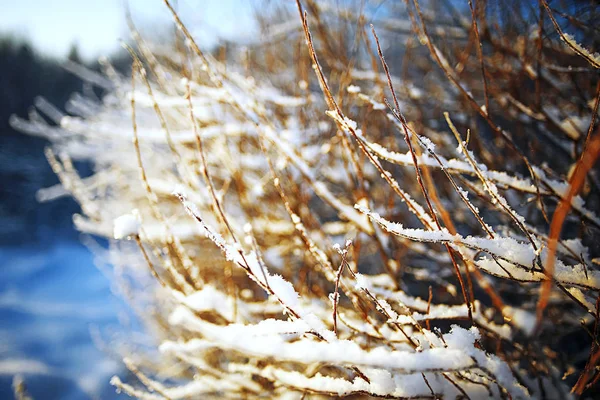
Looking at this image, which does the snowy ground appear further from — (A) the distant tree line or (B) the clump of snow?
(B) the clump of snow

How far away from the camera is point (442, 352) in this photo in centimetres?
54

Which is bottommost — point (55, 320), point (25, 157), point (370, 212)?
point (370, 212)

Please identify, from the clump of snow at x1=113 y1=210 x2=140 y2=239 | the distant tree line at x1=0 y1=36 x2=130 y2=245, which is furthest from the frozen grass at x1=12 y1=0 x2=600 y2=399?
the distant tree line at x1=0 y1=36 x2=130 y2=245

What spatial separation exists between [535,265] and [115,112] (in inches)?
148

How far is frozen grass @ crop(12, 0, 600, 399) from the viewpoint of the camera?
616 millimetres

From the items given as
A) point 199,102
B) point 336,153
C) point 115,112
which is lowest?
point 199,102

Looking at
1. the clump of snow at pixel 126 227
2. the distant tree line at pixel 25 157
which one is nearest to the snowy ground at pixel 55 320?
the distant tree line at pixel 25 157

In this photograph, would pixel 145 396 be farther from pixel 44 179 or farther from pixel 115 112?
pixel 44 179

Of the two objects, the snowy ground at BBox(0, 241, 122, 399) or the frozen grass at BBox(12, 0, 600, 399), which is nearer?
the frozen grass at BBox(12, 0, 600, 399)

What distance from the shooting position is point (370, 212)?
62 centimetres

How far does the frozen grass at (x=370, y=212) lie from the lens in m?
0.62

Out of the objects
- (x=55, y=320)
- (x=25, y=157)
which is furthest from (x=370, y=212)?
(x=25, y=157)

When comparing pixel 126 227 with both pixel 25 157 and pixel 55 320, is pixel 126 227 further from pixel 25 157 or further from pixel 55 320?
pixel 25 157

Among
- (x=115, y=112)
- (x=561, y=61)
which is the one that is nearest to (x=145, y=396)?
(x=561, y=61)
